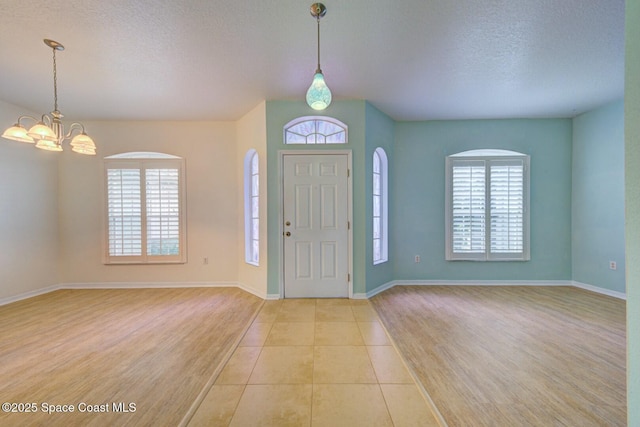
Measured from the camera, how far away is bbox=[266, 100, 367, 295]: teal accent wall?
3.65 meters

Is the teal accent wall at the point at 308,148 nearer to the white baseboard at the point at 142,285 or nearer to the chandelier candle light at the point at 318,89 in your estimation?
the white baseboard at the point at 142,285

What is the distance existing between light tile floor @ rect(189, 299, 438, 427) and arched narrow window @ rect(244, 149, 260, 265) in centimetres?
153

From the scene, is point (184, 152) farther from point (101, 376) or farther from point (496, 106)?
point (496, 106)

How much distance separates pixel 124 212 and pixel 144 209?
349mm

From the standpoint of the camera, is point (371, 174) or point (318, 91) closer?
point (318, 91)

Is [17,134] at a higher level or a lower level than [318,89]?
lower

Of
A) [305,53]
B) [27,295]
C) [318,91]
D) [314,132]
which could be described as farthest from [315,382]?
[27,295]

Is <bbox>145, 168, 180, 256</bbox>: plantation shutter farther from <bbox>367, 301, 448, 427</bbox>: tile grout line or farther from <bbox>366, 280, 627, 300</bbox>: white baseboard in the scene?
<bbox>367, 301, 448, 427</bbox>: tile grout line

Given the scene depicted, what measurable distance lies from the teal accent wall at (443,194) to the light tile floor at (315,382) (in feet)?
7.06

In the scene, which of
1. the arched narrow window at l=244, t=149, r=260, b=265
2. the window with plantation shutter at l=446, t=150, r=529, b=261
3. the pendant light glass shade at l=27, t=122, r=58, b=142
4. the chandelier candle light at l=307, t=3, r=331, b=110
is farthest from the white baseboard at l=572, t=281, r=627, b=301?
the pendant light glass shade at l=27, t=122, r=58, b=142

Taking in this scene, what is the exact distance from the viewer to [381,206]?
4305 mm

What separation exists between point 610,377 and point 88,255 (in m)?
6.67

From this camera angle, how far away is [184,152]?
4.41 m

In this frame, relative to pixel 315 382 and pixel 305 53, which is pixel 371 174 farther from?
pixel 315 382
